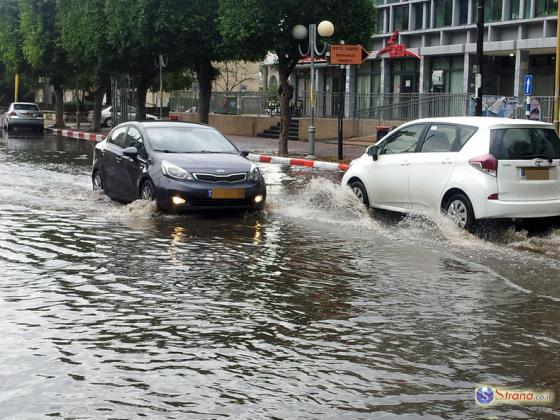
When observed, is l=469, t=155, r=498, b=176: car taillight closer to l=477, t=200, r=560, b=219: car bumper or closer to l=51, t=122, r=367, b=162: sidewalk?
l=477, t=200, r=560, b=219: car bumper

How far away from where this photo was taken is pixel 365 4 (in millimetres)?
25219

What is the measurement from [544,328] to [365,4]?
66.6 ft

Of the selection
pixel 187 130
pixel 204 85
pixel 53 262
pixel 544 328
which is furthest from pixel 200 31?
pixel 544 328

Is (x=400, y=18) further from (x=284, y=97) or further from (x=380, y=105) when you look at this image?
(x=284, y=97)

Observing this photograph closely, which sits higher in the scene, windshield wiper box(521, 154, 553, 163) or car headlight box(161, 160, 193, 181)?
windshield wiper box(521, 154, 553, 163)

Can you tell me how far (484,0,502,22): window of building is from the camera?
38.7 metres

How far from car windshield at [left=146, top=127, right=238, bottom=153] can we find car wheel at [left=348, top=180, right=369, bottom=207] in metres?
1.92

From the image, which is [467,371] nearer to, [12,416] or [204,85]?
[12,416]

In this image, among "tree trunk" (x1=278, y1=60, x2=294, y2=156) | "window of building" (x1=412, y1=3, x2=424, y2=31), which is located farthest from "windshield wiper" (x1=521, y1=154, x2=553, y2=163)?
"window of building" (x1=412, y1=3, x2=424, y2=31)

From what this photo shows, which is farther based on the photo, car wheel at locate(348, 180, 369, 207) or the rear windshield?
car wheel at locate(348, 180, 369, 207)

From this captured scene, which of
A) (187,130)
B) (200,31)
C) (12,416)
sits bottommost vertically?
(12,416)

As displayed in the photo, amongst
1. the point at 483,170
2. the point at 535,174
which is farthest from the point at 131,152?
the point at 535,174

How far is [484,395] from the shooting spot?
4.74 meters

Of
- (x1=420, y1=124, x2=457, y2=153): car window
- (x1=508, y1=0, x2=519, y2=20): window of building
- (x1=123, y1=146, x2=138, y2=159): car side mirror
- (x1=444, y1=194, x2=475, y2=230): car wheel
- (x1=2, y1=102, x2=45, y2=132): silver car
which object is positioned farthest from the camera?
(x1=2, y1=102, x2=45, y2=132): silver car
